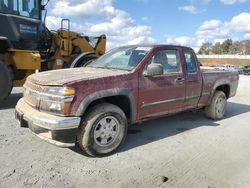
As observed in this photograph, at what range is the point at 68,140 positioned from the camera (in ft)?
14.5

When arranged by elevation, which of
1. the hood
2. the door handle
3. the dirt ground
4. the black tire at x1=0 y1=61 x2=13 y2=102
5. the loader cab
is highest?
the loader cab

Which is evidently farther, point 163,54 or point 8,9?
point 8,9

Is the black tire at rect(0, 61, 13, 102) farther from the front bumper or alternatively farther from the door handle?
the door handle

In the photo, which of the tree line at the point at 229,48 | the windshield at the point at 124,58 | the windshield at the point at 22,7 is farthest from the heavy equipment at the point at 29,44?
the tree line at the point at 229,48

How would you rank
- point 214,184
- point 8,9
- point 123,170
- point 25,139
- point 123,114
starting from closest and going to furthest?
1. point 214,184
2. point 123,170
3. point 123,114
4. point 25,139
5. point 8,9

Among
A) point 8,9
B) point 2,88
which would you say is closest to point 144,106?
point 2,88

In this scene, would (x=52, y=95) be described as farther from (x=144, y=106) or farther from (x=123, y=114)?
(x=144, y=106)

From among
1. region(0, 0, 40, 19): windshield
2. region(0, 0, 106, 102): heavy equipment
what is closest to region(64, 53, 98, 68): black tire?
region(0, 0, 106, 102): heavy equipment

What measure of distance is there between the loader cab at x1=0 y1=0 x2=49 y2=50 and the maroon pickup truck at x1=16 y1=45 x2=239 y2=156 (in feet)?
12.6

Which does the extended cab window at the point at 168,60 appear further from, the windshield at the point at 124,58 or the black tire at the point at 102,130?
the black tire at the point at 102,130

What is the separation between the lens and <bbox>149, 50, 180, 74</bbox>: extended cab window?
581 centimetres

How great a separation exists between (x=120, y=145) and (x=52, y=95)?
1.53 m

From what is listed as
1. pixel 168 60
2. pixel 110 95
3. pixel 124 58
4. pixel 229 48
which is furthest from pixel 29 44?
pixel 229 48

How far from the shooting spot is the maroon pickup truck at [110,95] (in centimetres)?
440
